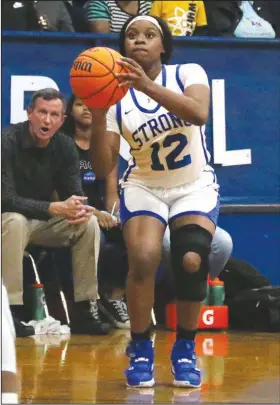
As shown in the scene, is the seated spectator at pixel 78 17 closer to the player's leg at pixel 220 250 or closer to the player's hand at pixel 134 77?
the player's leg at pixel 220 250

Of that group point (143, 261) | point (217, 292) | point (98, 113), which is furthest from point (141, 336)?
point (217, 292)

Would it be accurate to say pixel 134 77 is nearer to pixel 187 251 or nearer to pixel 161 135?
pixel 161 135

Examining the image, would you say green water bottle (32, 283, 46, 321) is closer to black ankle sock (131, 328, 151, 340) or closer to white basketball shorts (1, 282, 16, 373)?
black ankle sock (131, 328, 151, 340)

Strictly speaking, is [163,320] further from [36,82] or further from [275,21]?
[275,21]

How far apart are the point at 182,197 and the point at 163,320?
3.02 metres

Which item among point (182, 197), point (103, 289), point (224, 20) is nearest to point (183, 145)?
point (182, 197)

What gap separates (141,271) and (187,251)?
247mm

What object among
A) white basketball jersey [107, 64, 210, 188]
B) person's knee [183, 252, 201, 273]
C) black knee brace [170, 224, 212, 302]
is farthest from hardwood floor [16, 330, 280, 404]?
white basketball jersey [107, 64, 210, 188]

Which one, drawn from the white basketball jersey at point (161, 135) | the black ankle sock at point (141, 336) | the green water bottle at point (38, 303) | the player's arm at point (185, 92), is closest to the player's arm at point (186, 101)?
the player's arm at point (185, 92)

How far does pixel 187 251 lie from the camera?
5.11 metres

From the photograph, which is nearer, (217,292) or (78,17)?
(217,292)

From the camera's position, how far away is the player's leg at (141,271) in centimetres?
508

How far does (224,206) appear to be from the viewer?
335 inches

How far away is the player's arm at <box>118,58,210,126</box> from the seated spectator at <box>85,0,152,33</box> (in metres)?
3.38
